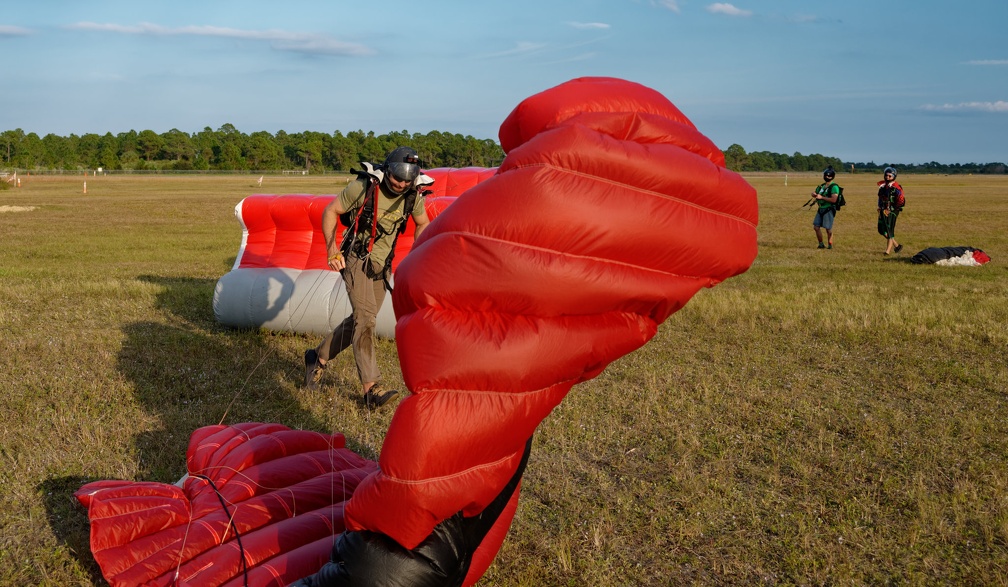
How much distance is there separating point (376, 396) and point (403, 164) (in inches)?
66.0

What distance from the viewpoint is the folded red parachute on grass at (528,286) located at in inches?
109

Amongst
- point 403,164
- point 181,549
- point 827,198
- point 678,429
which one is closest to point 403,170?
point 403,164

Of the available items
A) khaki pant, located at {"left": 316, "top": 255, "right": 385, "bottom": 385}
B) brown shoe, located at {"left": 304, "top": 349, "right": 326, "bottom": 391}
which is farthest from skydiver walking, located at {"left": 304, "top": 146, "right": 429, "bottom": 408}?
brown shoe, located at {"left": 304, "top": 349, "right": 326, "bottom": 391}

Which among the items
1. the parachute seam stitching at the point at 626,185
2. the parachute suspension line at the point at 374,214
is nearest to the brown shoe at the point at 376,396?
the parachute suspension line at the point at 374,214

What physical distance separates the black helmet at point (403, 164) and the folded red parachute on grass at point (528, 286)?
2.89 metres

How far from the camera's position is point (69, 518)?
4.29 meters

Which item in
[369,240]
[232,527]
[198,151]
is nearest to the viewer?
[232,527]

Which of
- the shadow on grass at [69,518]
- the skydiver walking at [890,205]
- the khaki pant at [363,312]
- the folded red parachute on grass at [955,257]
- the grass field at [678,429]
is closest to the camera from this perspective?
the shadow on grass at [69,518]

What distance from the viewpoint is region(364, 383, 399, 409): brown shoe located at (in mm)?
6154

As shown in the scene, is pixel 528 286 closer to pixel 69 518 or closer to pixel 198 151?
pixel 69 518

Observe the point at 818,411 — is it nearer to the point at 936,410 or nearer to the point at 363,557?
the point at 936,410

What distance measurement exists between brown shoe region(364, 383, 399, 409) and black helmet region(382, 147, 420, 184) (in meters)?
1.52

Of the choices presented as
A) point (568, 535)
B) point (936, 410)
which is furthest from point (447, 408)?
point (936, 410)

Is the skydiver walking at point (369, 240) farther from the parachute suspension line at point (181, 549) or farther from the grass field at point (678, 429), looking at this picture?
the parachute suspension line at point (181, 549)
